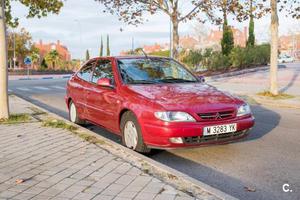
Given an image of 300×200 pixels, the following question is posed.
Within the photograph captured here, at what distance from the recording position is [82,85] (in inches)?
324

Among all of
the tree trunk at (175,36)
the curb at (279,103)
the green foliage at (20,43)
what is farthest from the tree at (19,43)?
the curb at (279,103)

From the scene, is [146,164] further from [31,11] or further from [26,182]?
[31,11]

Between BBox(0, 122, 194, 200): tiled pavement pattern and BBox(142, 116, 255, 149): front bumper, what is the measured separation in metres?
0.65

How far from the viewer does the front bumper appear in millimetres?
5645

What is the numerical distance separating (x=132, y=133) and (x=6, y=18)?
Result: 517 cm

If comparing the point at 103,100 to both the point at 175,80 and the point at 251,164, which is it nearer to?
the point at 175,80

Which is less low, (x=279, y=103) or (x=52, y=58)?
(x=52, y=58)

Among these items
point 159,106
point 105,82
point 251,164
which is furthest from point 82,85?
point 251,164

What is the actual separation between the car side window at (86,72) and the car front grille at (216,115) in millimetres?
3003

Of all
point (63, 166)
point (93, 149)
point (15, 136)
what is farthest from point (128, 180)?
point (15, 136)

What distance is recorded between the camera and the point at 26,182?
4457 mm

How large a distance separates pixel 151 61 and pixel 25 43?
71.3 m

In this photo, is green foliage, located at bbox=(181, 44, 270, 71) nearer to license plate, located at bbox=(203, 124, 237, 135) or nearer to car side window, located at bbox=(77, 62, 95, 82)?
car side window, located at bbox=(77, 62, 95, 82)

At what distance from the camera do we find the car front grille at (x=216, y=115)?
5747 millimetres
